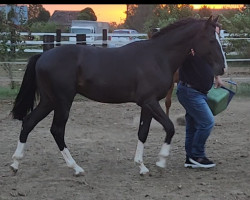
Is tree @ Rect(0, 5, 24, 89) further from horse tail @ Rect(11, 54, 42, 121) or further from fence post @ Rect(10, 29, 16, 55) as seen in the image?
Answer: horse tail @ Rect(11, 54, 42, 121)

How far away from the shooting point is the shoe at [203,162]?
5188 mm

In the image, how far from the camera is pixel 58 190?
4.33 metres

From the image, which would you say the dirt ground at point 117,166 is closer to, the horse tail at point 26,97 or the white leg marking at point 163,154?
the white leg marking at point 163,154

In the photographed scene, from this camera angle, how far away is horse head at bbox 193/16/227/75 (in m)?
4.91

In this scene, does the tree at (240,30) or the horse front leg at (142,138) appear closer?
the horse front leg at (142,138)

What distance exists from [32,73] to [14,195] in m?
1.53

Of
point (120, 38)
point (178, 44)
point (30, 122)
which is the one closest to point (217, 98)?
point (178, 44)

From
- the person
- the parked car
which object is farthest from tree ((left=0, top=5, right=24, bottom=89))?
the person

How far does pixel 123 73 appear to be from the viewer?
191 inches

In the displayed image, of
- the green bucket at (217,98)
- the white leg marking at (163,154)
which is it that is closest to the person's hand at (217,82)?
the green bucket at (217,98)

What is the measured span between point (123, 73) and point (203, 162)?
146 centimetres

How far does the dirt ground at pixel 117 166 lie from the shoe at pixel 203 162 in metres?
0.07

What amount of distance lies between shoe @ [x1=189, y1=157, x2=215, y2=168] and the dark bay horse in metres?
0.53

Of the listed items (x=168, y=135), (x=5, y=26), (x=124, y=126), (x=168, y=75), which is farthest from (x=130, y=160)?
(x=5, y=26)
